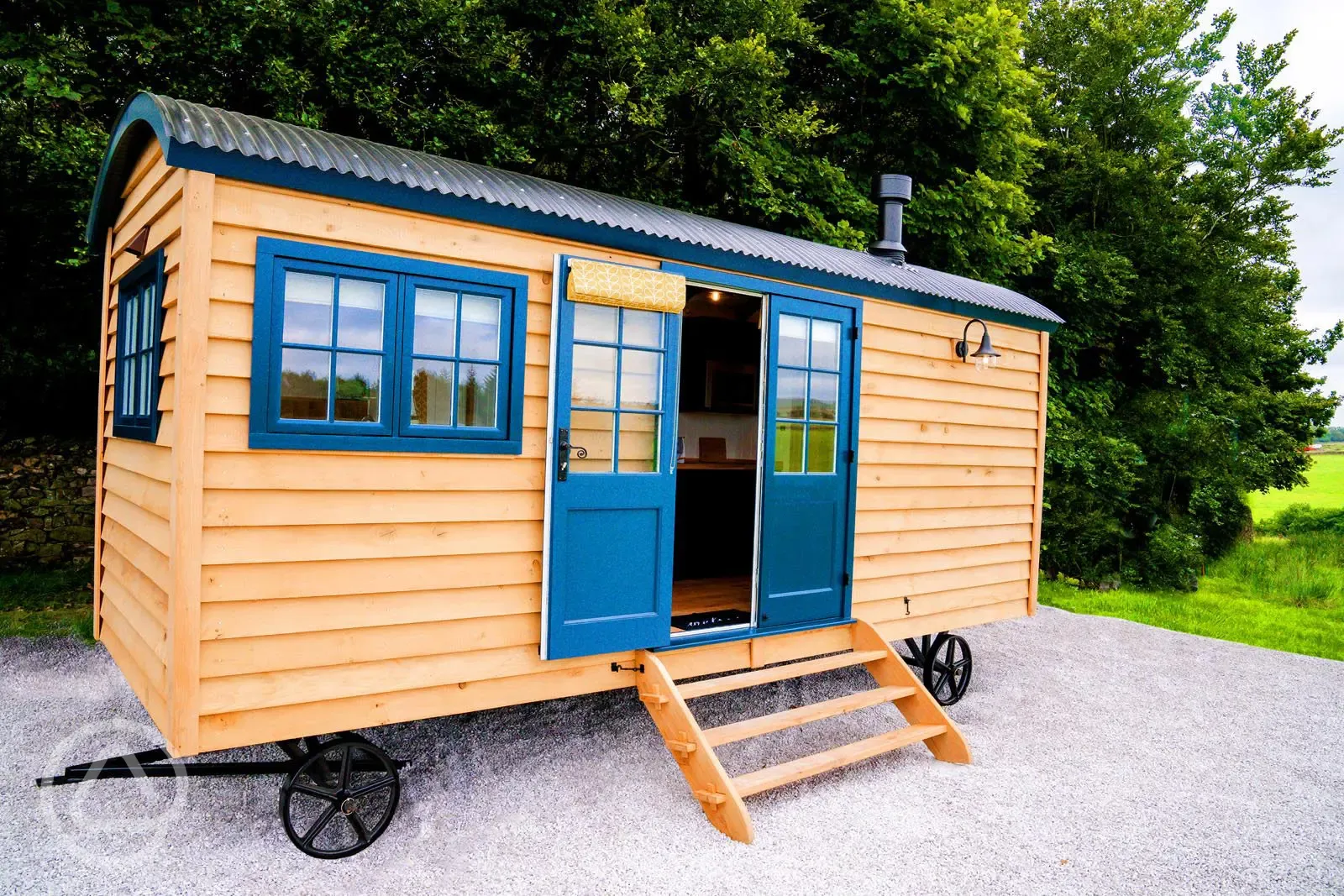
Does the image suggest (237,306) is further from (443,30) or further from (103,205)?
(443,30)

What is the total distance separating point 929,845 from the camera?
328 cm

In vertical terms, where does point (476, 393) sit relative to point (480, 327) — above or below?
below

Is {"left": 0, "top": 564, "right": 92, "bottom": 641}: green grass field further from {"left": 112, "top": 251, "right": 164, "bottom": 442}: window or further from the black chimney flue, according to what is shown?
the black chimney flue

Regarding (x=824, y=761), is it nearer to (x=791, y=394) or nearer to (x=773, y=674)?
(x=773, y=674)

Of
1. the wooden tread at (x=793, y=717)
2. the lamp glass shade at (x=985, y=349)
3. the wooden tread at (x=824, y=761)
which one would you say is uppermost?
the lamp glass shade at (x=985, y=349)

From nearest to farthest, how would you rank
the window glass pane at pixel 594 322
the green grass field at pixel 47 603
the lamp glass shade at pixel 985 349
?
the window glass pane at pixel 594 322 → the lamp glass shade at pixel 985 349 → the green grass field at pixel 47 603

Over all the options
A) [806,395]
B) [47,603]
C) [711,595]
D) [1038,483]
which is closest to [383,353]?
[806,395]

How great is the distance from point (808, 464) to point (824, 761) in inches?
59.3

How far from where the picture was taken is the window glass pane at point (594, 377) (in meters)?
3.41

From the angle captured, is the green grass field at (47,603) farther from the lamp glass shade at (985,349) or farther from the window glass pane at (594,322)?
the lamp glass shade at (985,349)

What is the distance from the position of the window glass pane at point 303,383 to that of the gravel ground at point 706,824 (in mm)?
1703

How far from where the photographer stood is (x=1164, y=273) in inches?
484

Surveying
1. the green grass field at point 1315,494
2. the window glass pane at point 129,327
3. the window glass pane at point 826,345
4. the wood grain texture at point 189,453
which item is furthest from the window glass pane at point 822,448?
the green grass field at point 1315,494

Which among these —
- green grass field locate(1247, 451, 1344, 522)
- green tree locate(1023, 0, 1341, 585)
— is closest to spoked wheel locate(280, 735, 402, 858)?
green tree locate(1023, 0, 1341, 585)
